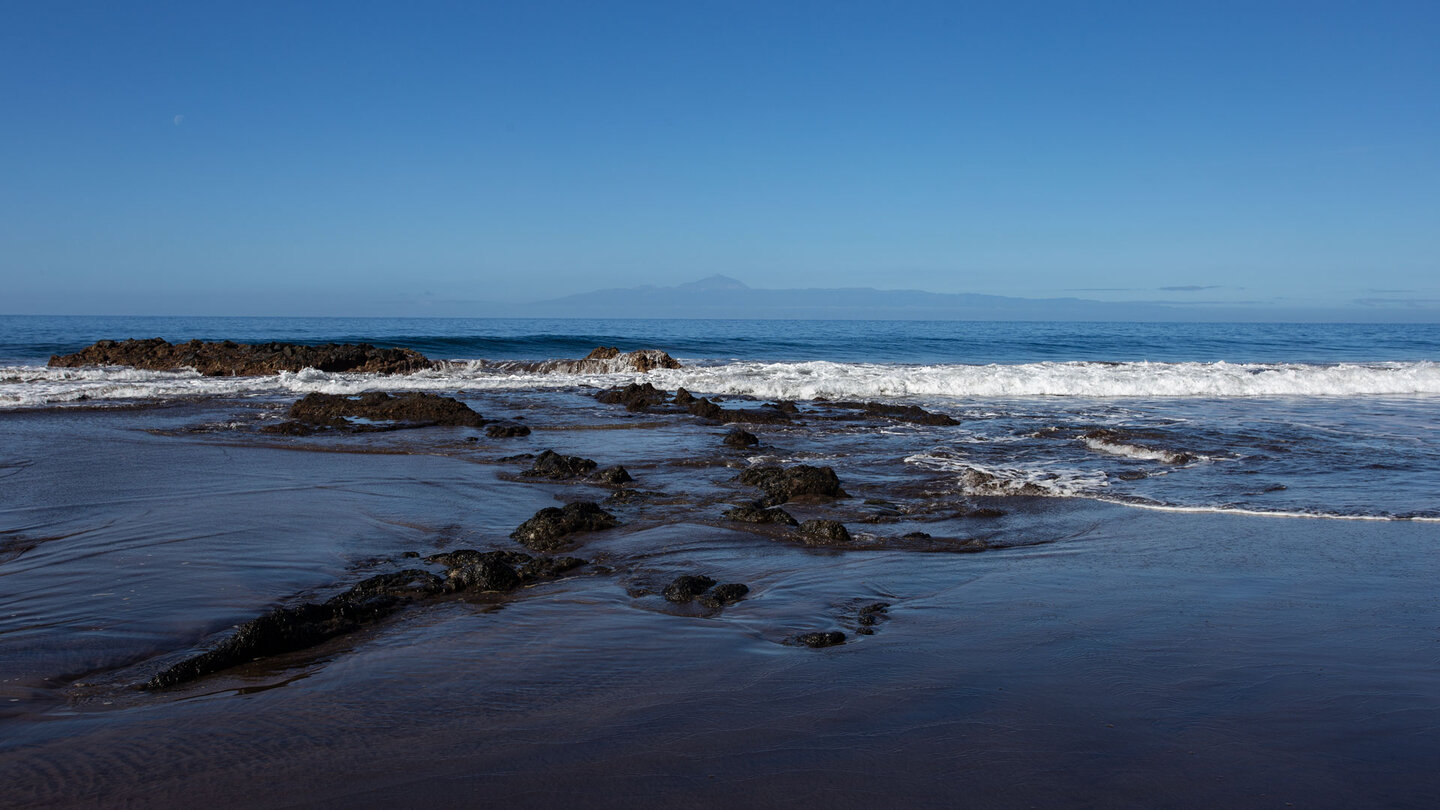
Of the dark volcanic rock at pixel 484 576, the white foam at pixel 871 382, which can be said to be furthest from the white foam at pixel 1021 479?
the white foam at pixel 871 382

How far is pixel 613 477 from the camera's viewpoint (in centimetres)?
859

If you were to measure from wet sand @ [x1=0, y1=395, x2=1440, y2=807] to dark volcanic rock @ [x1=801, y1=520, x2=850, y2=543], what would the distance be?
0.17 metres

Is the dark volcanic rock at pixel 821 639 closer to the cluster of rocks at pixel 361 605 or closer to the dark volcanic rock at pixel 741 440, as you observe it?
the cluster of rocks at pixel 361 605

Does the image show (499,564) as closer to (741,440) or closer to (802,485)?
(802,485)

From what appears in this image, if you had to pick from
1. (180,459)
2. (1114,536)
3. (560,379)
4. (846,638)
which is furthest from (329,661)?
(560,379)

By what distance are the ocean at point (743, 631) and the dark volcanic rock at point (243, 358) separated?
36.5 feet

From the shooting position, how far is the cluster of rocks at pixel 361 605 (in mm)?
3820

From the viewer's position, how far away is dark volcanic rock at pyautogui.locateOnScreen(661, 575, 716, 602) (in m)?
4.91

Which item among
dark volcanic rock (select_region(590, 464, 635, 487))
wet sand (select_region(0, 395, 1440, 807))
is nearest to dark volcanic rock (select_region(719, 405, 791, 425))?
dark volcanic rock (select_region(590, 464, 635, 487))

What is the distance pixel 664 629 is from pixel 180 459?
7.83m

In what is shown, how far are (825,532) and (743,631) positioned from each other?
81.2 inches

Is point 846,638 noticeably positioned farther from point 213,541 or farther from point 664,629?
point 213,541

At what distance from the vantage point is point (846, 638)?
4238 millimetres

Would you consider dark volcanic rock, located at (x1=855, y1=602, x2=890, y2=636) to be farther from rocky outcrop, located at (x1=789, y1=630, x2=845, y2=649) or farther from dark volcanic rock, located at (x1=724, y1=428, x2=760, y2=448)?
dark volcanic rock, located at (x1=724, y1=428, x2=760, y2=448)
